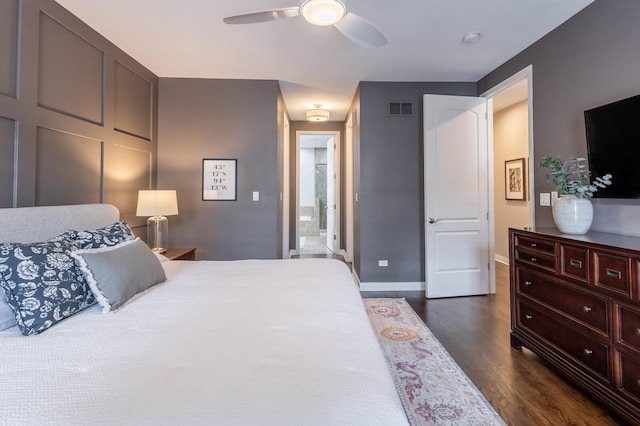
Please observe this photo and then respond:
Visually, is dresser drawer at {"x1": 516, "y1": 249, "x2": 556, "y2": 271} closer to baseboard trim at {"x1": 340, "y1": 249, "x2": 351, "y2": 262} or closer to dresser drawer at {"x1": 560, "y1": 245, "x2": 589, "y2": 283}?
dresser drawer at {"x1": 560, "y1": 245, "x2": 589, "y2": 283}

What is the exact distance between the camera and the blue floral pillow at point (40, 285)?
3.69 ft

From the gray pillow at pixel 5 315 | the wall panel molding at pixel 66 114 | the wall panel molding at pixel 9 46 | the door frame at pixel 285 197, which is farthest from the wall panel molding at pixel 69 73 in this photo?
the door frame at pixel 285 197

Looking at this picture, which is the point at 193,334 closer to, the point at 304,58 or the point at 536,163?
the point at 304,58

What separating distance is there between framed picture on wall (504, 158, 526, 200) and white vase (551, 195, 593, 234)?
3.15 metres

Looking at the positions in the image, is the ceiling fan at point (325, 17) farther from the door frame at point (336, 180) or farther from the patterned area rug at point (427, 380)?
the door frame at point (336, 180)

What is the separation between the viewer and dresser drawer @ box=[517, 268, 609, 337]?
1.59 m

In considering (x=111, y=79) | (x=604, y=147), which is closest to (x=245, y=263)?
(x=111, y=79)

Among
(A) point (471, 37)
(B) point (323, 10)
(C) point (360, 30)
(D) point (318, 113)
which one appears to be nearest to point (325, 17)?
(B) point (323, 10)

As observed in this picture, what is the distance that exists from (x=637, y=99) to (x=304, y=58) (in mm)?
2607

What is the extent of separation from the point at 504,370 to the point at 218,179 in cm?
327

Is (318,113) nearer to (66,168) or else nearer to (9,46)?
(66,168)

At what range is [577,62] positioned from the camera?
7.48 ft

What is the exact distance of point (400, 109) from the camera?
3678 millimetres

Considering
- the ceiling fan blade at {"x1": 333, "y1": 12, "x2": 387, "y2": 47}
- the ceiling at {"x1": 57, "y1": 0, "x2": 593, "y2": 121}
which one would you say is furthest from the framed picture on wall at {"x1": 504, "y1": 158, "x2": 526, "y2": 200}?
the ceiling fan blade at {"x1": 333, "y1": 12, "x2": 387, "y2": 47}
